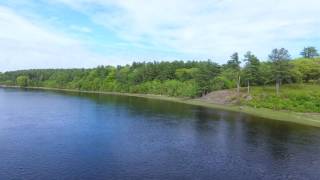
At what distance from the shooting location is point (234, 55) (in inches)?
5285

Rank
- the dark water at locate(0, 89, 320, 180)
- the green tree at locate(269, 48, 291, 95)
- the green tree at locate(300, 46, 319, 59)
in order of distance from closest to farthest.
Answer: the dark water at locate(0, 89, 320, 180)
the green tree at locate(269, 48, 291, 95)
the green tree at locate(300, 46, 319, 59)

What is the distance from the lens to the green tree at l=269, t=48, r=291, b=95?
113 meters

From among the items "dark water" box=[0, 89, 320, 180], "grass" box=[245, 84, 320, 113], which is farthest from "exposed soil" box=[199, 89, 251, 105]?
"dark water" box=[0, 89, 320, 180]

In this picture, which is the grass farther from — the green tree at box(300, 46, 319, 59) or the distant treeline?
the green tree at box(300, 46, 319, 59)

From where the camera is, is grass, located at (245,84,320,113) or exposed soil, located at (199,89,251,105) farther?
exposed soil, located at (199,89,251,105)

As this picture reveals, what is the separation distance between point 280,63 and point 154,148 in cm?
7656

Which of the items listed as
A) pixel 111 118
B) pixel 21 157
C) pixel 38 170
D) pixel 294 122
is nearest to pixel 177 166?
Answer: pixel 38 170

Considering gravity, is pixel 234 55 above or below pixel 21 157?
above

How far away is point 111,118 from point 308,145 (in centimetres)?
4611

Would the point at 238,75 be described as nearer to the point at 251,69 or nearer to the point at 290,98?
the point at 251,69

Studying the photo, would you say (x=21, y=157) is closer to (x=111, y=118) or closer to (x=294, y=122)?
(x=111, y=118)

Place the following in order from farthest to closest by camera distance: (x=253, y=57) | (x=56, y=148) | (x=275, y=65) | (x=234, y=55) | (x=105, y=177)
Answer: (x=234, y=55), (x=253, y=57), (x=275, y=65), (x=56, y=148), (x=105, y=177)

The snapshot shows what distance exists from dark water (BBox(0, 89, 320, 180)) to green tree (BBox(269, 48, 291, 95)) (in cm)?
3603

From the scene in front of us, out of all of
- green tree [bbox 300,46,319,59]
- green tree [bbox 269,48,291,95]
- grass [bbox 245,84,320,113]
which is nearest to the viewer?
grass [bbox 245,84,320,113]
